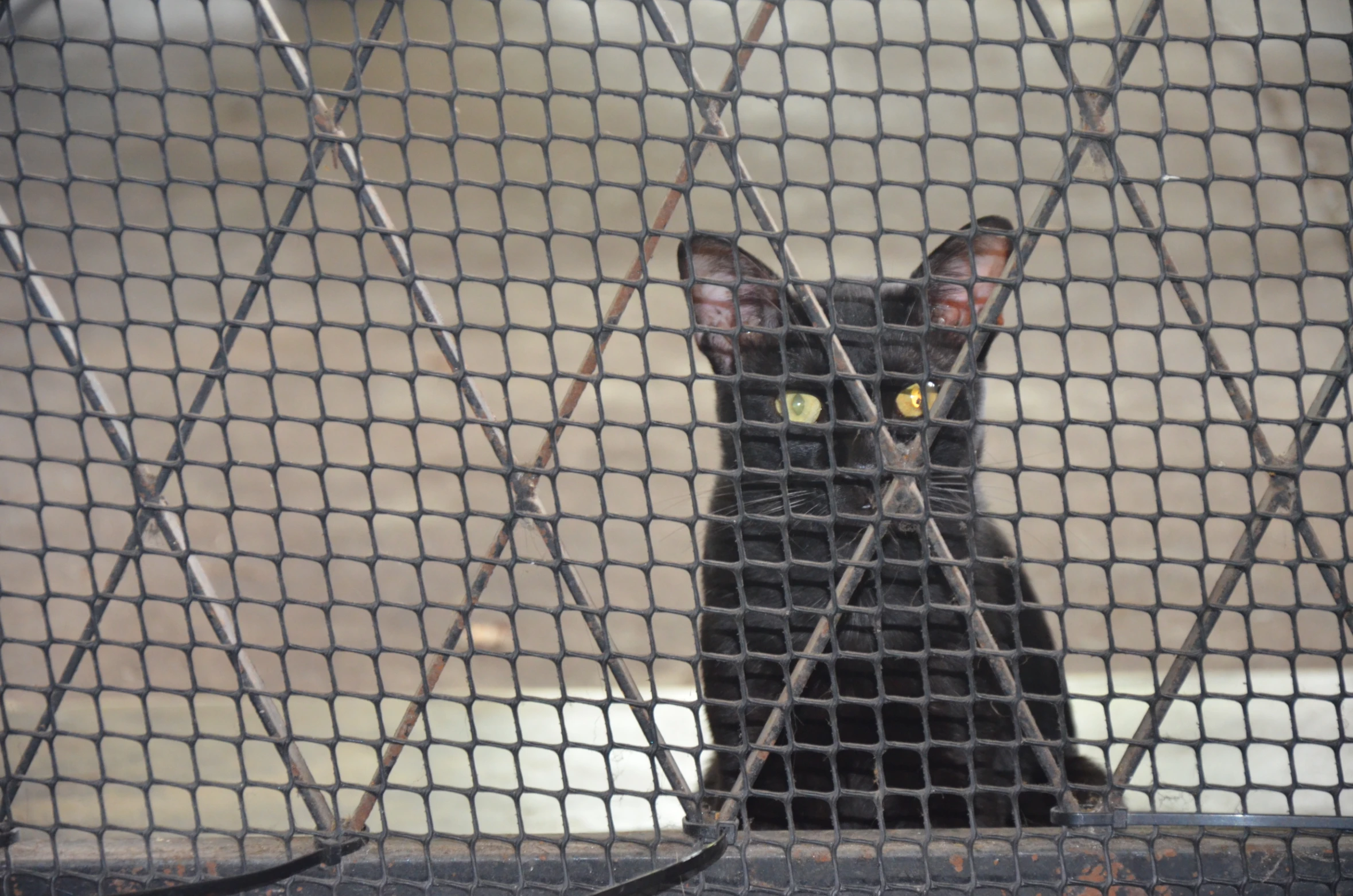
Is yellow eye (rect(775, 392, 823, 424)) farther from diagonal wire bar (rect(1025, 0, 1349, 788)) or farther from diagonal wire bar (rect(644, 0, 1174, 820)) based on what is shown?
diagonal wire bar (rect(1025, 0, 1349, 788))

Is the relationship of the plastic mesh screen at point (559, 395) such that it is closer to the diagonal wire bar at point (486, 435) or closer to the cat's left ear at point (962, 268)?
the diagonal wire bar at point (486, 435)

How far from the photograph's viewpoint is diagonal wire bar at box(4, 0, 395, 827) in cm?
104

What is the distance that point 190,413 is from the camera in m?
1.07

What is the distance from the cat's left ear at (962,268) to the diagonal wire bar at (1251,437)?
0.80 ft

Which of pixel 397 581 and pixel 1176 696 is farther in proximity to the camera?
pixel 397 581

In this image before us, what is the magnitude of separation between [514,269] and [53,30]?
198 cm

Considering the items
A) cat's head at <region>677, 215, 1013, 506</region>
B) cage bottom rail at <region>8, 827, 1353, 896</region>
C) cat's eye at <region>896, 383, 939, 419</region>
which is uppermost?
cat's head at <region>677, 215, 1013, 506</region>

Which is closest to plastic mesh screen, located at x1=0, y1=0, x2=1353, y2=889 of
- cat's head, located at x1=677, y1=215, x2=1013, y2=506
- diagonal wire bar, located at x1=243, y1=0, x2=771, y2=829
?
diagonal wire bar, located at x1=243, y1=0, x2=771, y2=829

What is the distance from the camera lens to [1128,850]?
3.53 ft

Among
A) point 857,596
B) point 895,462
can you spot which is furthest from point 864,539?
point 857,596

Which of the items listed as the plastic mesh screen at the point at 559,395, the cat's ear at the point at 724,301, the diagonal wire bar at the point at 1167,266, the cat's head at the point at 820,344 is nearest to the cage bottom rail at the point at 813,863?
the plastic mesh screen at the point at 559,395

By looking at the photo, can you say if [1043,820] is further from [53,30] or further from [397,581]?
[53,30]

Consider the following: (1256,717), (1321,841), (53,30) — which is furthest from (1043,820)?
(53,30)

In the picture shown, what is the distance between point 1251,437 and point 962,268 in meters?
0.75
